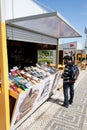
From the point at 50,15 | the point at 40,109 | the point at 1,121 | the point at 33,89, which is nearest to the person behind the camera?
the point at 50,15

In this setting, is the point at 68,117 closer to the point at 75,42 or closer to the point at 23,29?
the point at 23,29

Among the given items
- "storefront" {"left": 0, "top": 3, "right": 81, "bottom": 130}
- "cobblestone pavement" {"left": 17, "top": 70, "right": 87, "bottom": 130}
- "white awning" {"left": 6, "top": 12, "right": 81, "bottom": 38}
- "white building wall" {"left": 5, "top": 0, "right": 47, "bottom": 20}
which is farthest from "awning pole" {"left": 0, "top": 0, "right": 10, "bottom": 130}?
"white building wall" {"left": 5, "top": 0, "right": 47, "bottom": 20}

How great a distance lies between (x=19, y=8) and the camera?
12.1 ft

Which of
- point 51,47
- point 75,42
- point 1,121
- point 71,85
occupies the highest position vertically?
point 75,42

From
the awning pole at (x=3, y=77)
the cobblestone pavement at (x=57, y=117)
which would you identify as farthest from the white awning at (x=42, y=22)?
the cobblestone pavement at (x=57, y=117)

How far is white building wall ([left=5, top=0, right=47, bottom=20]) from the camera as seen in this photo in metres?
3.32

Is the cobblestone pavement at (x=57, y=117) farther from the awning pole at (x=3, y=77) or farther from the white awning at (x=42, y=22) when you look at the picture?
the white awning at (x=42, y=22)

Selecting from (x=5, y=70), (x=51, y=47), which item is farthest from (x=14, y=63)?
(x=5, y=70)

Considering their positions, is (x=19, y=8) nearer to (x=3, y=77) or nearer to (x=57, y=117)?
(x=3, y=77)

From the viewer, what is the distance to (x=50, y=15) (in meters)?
2.46

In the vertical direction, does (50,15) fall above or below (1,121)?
above

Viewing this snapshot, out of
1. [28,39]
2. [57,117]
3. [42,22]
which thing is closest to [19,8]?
[28,39]

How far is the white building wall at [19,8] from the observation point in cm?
332

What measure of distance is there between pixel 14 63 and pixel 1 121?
433 centimetres
